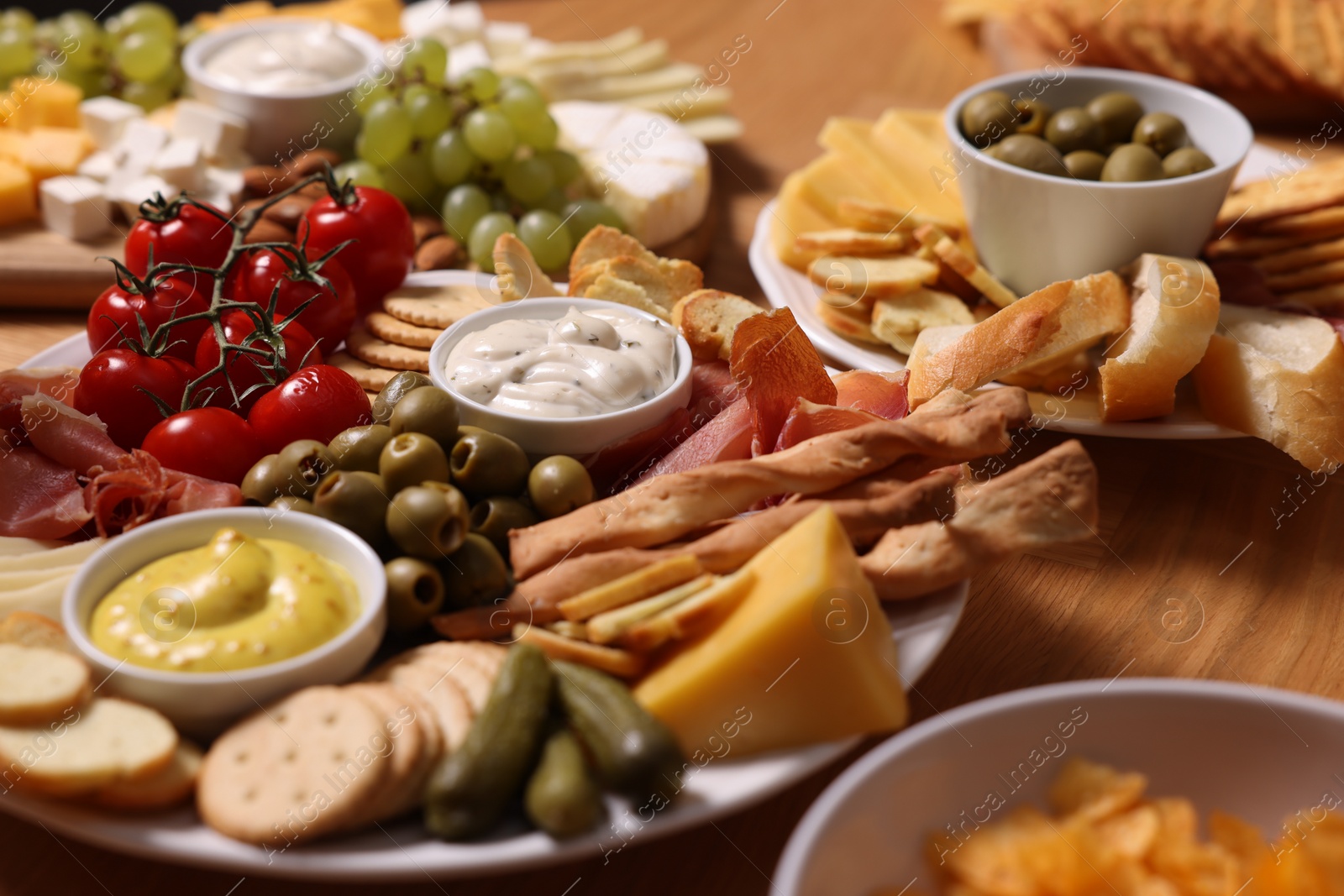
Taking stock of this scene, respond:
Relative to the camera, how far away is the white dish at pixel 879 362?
1.71 meters

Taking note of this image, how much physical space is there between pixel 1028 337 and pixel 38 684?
4.42 feet

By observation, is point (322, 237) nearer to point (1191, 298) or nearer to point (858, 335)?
point (858, 335)

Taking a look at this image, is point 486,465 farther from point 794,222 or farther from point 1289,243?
point 1289,243

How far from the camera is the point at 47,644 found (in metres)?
1.19

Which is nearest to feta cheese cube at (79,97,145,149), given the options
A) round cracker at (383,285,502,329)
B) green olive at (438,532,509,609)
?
round cracker at (383,285,502,329)

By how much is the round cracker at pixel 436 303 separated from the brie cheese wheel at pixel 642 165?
1.63 ft

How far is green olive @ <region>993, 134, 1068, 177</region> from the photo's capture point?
2012 millimetres

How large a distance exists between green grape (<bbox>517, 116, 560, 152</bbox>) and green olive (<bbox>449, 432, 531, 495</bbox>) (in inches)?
46.3

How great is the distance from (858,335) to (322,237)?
975mm

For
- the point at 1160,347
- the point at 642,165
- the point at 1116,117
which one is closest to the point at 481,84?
the point at 642,165

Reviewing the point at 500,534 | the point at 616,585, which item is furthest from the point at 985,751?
the point at 500,534

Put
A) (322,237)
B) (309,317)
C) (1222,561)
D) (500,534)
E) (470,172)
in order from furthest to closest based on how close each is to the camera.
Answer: (470,172), (322,237), (309,317), (1222,561), (500,534)

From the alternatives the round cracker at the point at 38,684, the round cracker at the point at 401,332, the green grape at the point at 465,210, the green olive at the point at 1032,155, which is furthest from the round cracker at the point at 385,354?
the green olive at the point at 1032,155

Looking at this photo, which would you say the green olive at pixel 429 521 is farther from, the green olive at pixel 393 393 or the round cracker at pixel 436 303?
the round cracker at pixel 436 303
